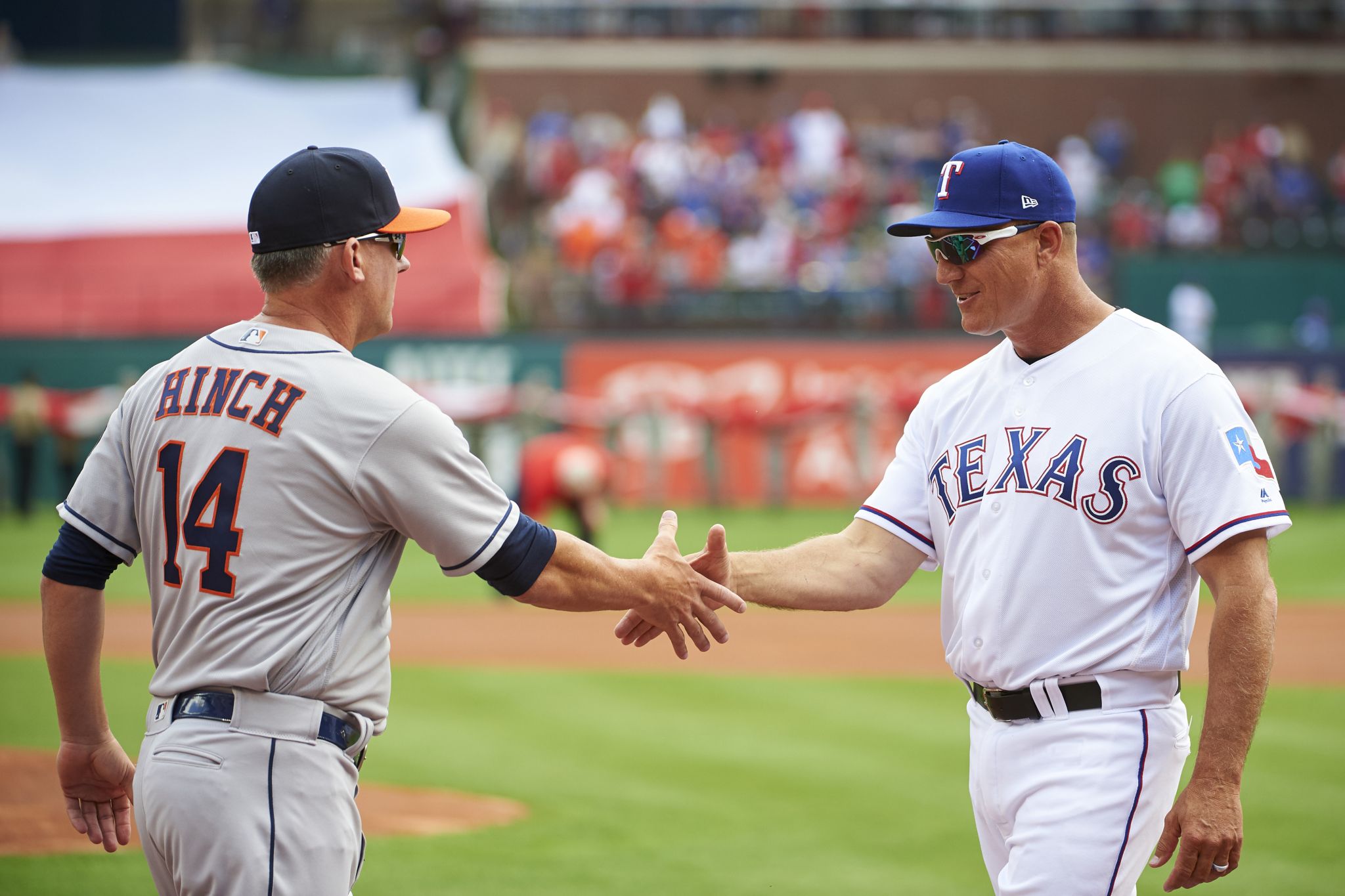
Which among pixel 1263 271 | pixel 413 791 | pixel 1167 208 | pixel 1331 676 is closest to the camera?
pixel 413 791

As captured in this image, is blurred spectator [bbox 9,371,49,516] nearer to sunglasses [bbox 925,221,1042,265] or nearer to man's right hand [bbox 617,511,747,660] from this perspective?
→ man's right hand [bbox 617,511,747,660]

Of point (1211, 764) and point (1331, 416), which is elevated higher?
point (1211, 764)

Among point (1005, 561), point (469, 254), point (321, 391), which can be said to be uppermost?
point (321, 391)

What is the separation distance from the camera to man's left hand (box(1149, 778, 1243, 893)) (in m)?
3.12

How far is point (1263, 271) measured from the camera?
22.2m

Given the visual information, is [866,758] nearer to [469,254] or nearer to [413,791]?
[413,791]

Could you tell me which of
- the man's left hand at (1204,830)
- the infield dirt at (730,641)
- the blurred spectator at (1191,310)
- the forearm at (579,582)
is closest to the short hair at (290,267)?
the forearm at (579,582)

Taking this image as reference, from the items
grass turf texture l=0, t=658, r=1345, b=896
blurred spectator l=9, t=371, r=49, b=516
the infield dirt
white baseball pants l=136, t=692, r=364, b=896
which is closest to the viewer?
white baseball pants l=136, t=692, r=364, b=896

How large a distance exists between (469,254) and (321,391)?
21.1 m

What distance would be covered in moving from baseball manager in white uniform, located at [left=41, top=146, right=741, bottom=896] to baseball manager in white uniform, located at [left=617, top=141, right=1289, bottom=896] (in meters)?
1.02

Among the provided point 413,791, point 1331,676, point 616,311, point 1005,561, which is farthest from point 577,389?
point 1005,561

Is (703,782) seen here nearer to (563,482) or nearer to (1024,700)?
(1024,700)

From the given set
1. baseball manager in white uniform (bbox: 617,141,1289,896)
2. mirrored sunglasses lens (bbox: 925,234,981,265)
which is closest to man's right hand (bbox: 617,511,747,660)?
baseball manager in white uniform (bbox: 617,141,1289,896)

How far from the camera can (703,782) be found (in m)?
7.65
